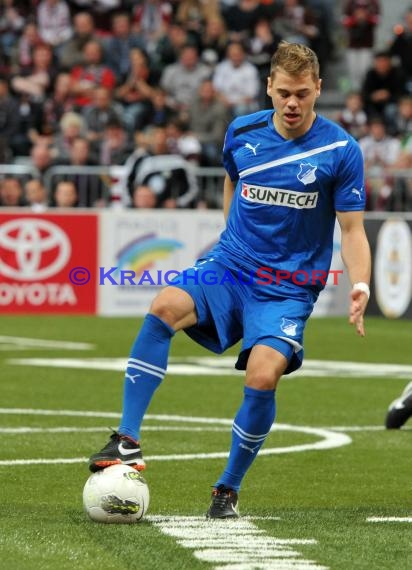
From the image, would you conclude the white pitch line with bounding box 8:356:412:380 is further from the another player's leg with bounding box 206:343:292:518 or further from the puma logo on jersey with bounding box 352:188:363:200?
the another player's leg with bounding box 206:343:292:518

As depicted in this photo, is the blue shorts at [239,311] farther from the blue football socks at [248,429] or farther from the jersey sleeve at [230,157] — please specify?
the jersey sleeve at [230,157]

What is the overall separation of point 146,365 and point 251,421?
55cm

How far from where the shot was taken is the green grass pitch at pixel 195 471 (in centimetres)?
590

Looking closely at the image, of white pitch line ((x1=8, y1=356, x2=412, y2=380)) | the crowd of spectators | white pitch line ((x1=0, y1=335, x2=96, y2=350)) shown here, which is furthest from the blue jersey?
the crowd of spectators

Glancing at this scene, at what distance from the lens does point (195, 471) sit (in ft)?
27.6

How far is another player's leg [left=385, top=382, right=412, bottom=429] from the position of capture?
10156mm

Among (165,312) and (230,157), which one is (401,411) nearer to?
(230,157)

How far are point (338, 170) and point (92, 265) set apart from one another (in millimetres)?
13218

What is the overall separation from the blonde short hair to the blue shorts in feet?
3.22

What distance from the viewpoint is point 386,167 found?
22.6 m

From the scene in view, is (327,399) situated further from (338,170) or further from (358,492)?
(338,170)

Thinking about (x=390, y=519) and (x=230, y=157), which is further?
(x=230, y=157)

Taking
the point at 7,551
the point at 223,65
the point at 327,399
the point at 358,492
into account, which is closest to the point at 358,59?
the point at 223,65
